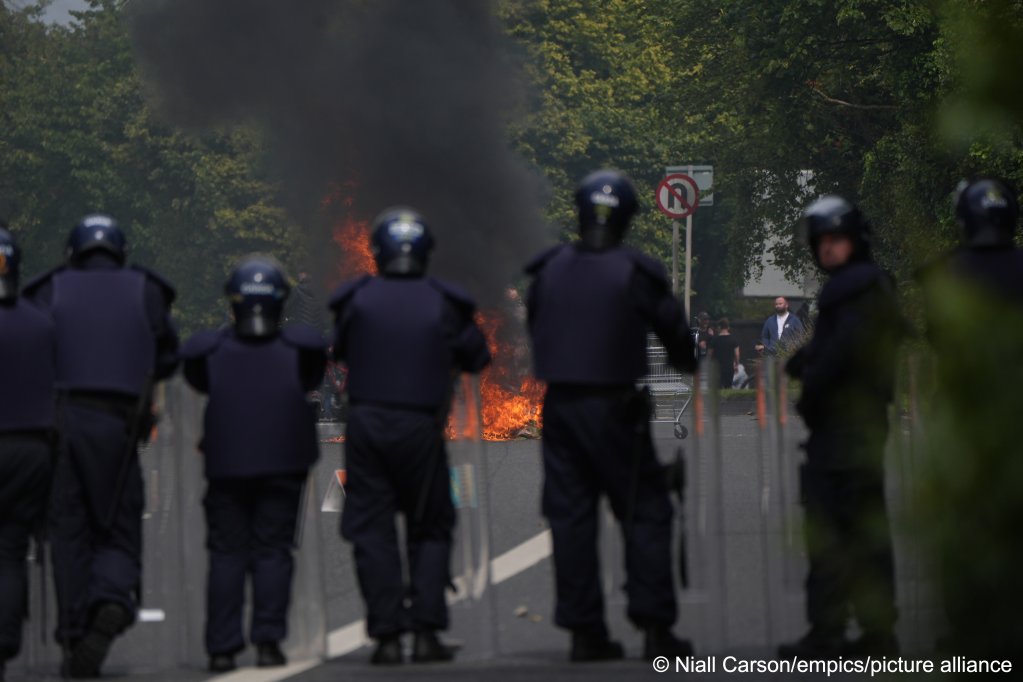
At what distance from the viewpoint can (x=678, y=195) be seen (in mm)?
28922

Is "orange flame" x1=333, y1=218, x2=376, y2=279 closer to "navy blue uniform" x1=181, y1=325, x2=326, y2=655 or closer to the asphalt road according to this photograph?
the asphalt road

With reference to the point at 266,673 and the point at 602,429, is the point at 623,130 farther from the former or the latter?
the point at 266,673

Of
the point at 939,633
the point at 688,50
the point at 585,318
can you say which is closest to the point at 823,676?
the point at 585,318

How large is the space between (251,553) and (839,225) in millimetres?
2236

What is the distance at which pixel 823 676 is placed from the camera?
21.8ft

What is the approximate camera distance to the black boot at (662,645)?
714cm

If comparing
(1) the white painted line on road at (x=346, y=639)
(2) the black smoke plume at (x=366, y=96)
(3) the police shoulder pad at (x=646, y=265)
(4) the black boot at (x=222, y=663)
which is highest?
(2) the black smoke plume at (x=366, y=96)

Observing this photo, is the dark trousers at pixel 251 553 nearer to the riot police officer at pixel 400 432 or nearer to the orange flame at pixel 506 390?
the riot police officer at pixel 400 432

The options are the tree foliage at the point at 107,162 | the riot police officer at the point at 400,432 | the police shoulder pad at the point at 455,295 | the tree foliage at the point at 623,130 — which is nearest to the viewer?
the riot police officer at the point at 400,432

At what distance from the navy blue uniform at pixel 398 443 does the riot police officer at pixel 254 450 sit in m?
0.18

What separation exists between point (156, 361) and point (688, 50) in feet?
127

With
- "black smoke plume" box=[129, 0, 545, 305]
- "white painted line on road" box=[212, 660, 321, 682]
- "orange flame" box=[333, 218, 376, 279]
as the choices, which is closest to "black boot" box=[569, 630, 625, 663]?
"white painted line on road" box=[212, 660, 321, 682]

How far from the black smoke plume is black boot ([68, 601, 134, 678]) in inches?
839

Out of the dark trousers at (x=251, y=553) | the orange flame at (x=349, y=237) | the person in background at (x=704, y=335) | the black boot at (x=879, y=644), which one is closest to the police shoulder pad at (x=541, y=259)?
the dark trousers at (x=251, y=553)
